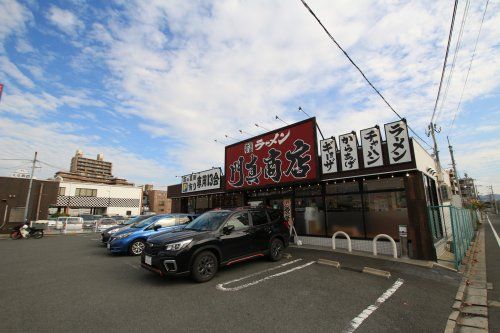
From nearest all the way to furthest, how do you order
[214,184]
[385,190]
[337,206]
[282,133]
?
[385,190], [337,206], [282,133], [214,184]

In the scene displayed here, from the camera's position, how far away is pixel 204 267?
6.14 m

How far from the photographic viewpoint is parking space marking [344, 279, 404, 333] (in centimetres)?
395

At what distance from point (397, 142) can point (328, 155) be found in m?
2.60

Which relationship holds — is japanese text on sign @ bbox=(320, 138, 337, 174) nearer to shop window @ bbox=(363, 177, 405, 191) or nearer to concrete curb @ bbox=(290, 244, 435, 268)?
shop window @ bbox=(363, 177, 405, 191)

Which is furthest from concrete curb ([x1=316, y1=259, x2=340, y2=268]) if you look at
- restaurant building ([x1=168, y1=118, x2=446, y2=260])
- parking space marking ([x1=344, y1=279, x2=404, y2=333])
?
restaurant building ([x1=168, y1=118, x2=446, y2=260])

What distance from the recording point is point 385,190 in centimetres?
938

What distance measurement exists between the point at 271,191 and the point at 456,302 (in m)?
9.11

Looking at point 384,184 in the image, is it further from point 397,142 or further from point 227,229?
point 227,229

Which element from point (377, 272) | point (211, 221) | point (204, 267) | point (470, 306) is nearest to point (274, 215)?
point (211, 221)

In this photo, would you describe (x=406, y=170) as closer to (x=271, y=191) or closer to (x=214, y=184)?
(x=271, y=191)

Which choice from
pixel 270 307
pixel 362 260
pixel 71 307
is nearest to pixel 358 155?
pixel 362 260

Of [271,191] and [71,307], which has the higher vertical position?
[271,191]

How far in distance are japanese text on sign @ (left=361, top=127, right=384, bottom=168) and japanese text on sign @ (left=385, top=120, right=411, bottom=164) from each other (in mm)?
292

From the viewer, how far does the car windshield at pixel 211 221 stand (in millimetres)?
6992
